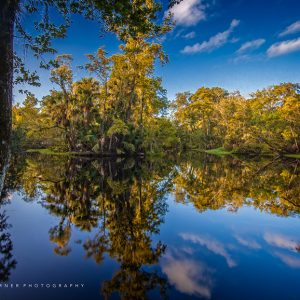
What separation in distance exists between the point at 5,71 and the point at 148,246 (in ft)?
14.5

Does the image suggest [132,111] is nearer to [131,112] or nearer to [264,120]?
[131,112]

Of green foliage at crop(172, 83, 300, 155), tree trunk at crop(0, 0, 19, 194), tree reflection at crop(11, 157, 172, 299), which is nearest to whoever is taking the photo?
tree reflection at crop(11, 157, 172, 299)

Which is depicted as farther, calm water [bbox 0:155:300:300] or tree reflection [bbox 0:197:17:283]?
tree reflection [bbox 0:197:17:283]

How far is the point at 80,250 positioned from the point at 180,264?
6.78 feet

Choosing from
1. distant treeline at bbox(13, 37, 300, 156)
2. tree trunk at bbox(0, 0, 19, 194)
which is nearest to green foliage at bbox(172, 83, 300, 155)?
distant treeline at bbox(13, 37, 300, 156)

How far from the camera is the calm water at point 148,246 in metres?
3.66

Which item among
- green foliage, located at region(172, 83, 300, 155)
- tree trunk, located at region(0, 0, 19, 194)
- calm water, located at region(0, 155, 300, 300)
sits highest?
green foliage, located at region(172, 83, 300, 155)

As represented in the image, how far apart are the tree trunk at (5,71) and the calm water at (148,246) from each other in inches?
79.6

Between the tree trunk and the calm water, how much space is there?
2023mm

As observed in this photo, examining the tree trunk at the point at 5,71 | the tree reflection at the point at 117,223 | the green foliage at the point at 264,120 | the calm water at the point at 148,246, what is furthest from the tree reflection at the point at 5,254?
the green foliage at the point at 264,120

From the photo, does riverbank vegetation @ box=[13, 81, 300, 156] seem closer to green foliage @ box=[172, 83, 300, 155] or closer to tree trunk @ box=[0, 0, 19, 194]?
green foliage @ box=[172, 83, 300, 155]

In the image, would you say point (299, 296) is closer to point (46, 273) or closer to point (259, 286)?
point (259, 286)

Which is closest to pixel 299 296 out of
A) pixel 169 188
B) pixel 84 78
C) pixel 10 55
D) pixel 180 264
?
pixel 180 264

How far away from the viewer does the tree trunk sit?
4.25m
